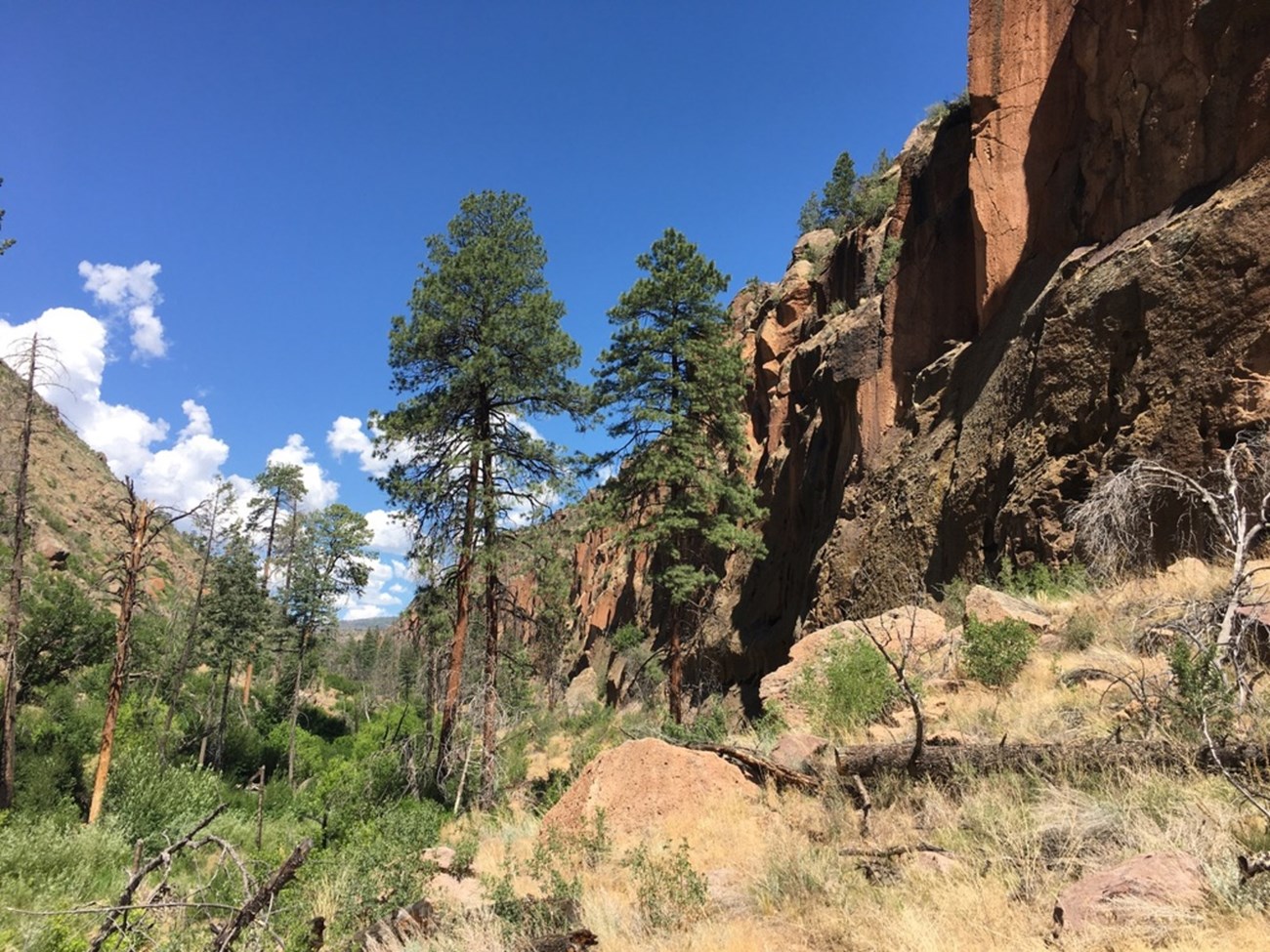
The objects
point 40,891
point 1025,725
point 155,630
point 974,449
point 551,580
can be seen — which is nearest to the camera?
point 1025,725

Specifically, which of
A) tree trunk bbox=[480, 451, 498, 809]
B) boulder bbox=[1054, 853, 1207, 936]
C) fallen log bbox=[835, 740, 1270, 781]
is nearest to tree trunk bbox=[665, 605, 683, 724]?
tree trunk bbox=[480, 451, 498, 809]

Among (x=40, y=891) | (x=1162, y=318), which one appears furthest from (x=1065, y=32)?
(x=40, y=891)

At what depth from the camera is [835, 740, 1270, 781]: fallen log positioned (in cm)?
490

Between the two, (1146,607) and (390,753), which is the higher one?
(1146,607)

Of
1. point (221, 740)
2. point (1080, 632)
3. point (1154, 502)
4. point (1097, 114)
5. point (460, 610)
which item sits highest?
point (1097, 114)

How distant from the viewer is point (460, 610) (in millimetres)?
14773

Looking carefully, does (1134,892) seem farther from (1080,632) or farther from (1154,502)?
(1154,502)

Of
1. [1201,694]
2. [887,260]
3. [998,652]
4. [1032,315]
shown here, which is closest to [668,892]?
[1201,694]

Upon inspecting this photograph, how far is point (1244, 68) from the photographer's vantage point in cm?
1138

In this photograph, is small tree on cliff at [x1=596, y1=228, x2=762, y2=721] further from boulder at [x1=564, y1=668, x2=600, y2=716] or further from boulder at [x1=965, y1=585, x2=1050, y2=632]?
boulder at [x1=564, y1=668, x2=600, y2=716]

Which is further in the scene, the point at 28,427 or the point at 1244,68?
the point at 28,427

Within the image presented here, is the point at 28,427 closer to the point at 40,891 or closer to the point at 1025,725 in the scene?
the point at 40,891

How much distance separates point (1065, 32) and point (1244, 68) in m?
6.89

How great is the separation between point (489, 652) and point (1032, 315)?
1361cm
